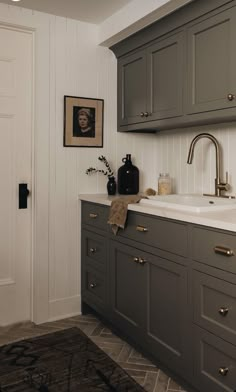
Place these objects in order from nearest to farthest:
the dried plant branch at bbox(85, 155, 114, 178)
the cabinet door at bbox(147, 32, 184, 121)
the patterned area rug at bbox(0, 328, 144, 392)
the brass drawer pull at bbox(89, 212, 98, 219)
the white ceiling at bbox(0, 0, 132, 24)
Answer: the patterned area rug at bbox(0, 328, 144, 392) → the cabinet door at bbox(147, 32, 184, 121) → the white ceiling at bbox(0, 0, 132, 24) → the brass drawer pull at bbox(89, 212, 98, 219) → the dried plant branch at bbox(85, 155, 114, 178)

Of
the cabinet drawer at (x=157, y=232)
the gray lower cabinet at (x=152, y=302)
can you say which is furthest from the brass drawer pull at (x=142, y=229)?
the gray lower cabinet at (x=152, y=302)

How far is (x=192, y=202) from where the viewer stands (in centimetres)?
258

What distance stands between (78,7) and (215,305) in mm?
2220

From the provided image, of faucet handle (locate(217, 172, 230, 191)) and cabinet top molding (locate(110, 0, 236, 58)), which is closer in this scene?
cabinet top molding (locate(110, 0, 236, 58))

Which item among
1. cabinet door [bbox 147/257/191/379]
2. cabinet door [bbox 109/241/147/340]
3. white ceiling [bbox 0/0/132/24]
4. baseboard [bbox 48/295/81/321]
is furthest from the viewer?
baseboard [bbox 48/295/81/321]

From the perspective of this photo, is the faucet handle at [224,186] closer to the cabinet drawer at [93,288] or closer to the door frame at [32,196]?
the cabinet drawer at [93,288]

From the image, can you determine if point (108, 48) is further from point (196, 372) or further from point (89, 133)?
point (196, 372)

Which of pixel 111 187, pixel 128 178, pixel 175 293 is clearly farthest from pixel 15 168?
pixel 175 293

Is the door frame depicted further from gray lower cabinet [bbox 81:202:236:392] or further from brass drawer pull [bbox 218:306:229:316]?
brass drawer pull [bbox 218:306:229:316]

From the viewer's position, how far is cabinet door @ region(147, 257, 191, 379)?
72.4 inches

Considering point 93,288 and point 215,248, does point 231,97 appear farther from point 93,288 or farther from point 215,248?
point 93,288

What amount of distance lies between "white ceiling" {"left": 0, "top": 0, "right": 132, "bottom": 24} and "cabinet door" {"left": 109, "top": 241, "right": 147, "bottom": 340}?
167 cm

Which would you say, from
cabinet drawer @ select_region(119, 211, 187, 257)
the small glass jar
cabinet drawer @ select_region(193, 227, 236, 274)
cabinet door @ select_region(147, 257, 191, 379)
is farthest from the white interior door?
cabinet drawer @ select_region(193, 227, 236, 274)

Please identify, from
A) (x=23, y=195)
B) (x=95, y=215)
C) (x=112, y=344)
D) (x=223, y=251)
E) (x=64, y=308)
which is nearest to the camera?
(x=223, y=251)
